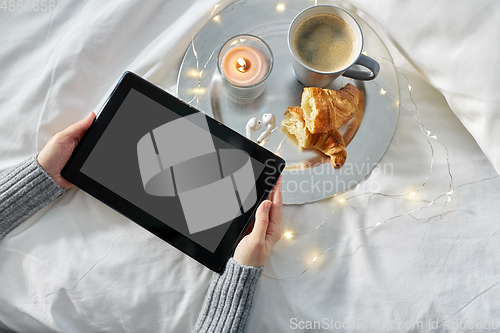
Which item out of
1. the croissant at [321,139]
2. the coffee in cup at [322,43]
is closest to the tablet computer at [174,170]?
the croissant at [321,139]

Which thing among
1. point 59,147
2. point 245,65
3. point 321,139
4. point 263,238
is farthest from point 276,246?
point 59,147

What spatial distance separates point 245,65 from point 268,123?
14cm

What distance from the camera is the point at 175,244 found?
651 millimetres

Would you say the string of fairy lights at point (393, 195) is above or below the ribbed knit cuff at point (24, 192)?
below

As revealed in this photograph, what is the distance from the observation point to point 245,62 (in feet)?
2.43

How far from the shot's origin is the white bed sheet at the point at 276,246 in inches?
29.0

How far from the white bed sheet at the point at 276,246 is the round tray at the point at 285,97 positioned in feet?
0.13

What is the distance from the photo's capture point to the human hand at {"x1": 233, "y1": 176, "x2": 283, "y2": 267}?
0.67 metres

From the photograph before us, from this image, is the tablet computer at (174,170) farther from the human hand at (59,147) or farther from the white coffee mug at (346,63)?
the white coffee mug at (346,63)

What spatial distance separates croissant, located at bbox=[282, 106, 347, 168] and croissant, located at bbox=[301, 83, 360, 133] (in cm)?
2

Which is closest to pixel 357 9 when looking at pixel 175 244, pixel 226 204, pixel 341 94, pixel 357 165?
pixel 341 94

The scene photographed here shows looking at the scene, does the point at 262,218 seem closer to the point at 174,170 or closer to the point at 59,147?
the point at 174,170

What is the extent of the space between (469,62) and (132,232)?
78 centimetres

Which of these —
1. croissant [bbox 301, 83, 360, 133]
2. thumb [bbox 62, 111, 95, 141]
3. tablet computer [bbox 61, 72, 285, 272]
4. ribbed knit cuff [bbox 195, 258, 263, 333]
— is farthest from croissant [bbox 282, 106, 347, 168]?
thumb [bbox 62, 111, 95, 141]
